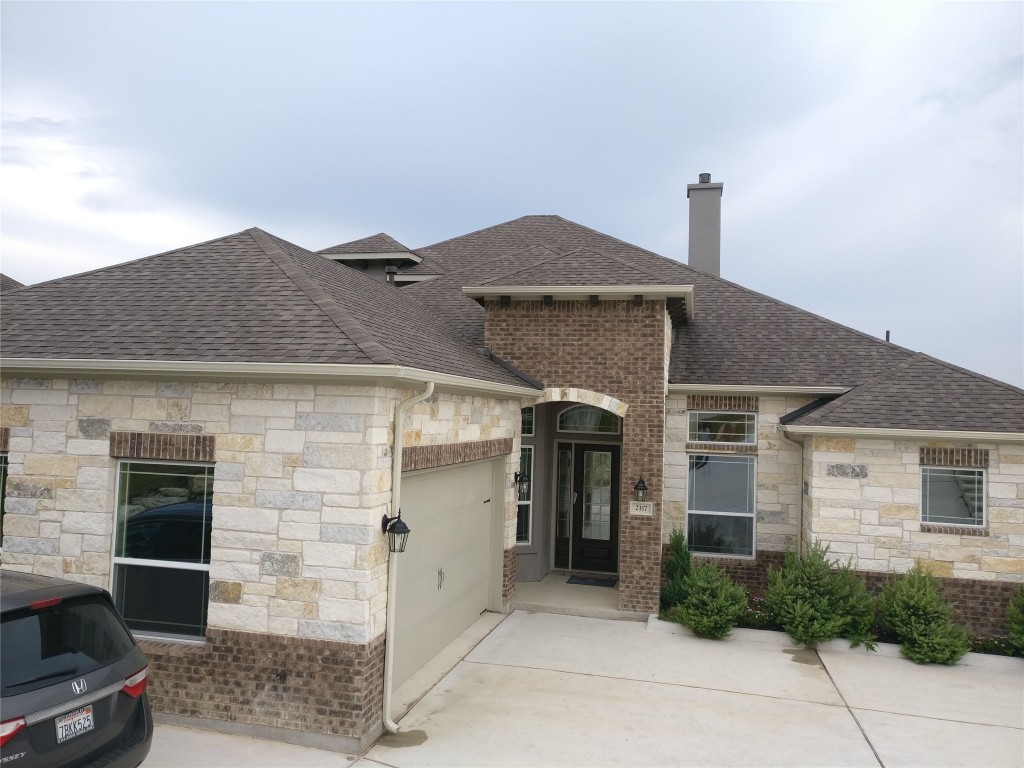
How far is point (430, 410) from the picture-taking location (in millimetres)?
7426

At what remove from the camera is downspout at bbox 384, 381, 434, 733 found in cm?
642

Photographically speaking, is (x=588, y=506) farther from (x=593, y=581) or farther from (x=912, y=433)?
(x=912, y=433)

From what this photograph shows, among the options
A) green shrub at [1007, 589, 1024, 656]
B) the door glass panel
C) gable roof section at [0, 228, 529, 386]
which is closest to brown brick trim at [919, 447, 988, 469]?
green shrub at [1007, 589, 1024, 656]

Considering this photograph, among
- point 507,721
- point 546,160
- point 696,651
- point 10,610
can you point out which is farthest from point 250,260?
point 546,160

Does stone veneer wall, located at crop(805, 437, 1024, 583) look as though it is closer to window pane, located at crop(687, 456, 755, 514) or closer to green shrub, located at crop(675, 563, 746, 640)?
window pane, located at crop(687, 456, 755, 514)

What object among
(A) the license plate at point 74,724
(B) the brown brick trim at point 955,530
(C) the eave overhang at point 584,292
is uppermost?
(C) the eave overhang at point 584,292

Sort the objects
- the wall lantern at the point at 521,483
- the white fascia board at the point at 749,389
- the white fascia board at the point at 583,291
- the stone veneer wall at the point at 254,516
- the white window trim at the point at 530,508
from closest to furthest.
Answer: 1. the stone veneer wall at the point at 254,516
2. the white fascia board at the point at 583,291
3. the wall lantern at the point at 521,483
4. the white fascia board at the point at 749,389
5. the white window trim at the point at 530,508

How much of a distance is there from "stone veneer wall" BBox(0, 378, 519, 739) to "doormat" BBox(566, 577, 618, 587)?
21.0 ft

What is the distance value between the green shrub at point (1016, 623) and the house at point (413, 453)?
0.41 meters

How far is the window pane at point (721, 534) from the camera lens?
451 inches

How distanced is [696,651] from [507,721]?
3297 mm

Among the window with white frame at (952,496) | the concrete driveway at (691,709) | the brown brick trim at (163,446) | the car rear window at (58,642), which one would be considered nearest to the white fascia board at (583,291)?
the window with white frame at (952,496)

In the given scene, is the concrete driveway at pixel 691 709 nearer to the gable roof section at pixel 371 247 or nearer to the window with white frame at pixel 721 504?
the window with white frame at pixel 721 504

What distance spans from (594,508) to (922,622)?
5.64 metres
